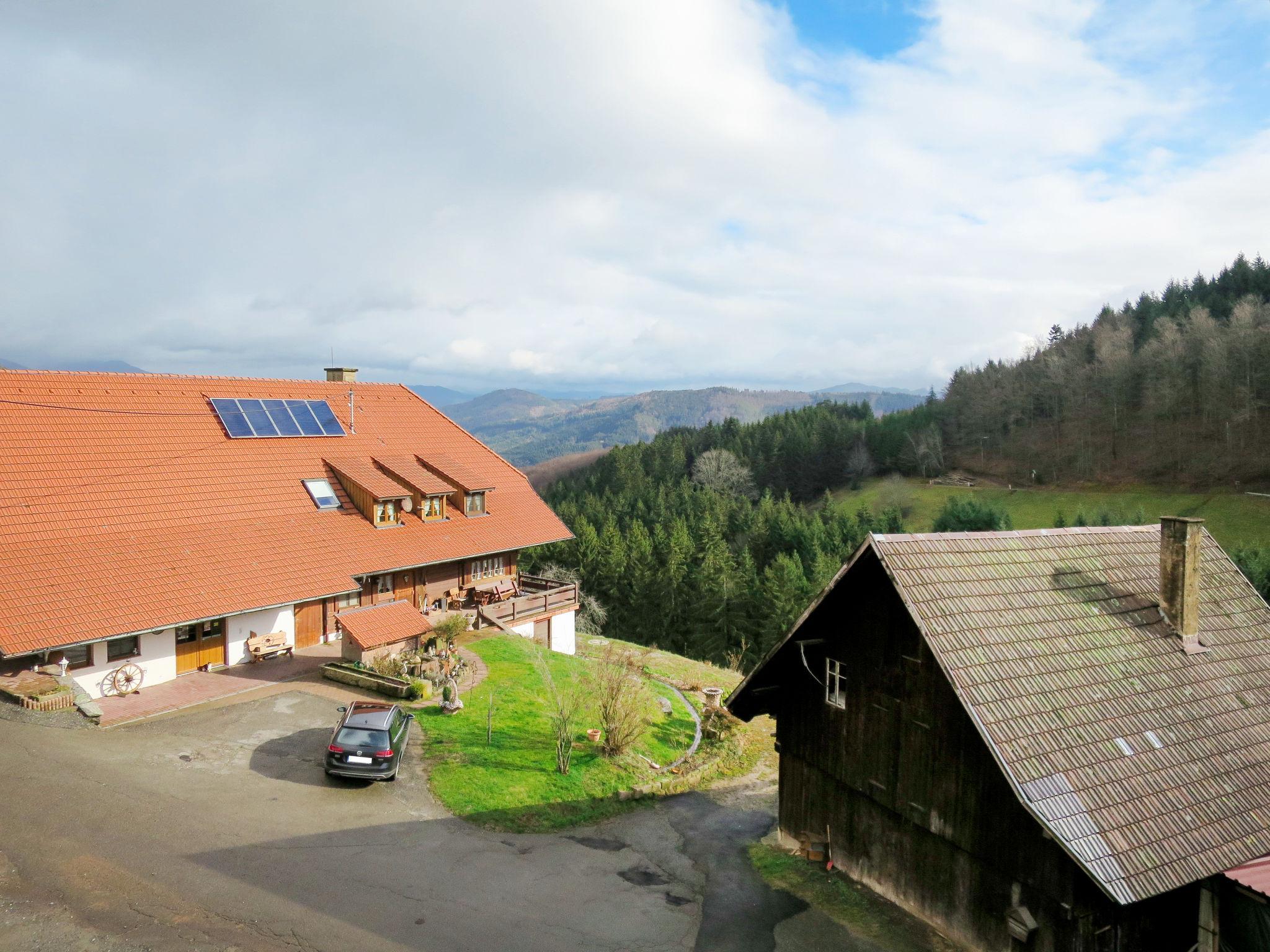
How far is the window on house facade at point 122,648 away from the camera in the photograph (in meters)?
20.8

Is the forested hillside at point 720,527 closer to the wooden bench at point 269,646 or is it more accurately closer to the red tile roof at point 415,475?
the red tile roof at point 415,475

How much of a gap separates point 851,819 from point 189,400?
26.5 meters

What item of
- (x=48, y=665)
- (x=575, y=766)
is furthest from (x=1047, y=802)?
(x=48, y=665)

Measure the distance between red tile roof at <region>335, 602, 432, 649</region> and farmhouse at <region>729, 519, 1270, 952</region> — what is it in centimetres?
1217

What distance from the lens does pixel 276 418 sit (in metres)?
30.5

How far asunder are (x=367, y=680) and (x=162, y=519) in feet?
27.3

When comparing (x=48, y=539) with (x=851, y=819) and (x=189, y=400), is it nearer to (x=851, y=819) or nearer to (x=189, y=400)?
(x=189, y=400)

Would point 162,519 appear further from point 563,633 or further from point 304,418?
point 563,633

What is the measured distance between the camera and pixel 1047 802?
416 inches

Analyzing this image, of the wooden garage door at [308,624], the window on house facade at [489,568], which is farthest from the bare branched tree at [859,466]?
the wooden garage door at [308,624]

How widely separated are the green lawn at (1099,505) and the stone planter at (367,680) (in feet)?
194

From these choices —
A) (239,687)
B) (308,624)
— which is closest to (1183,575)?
(239,687)

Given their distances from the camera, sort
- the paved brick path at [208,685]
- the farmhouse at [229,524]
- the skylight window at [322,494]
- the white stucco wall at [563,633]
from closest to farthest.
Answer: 1. the paved brick path at [208,685]
2. the farmhouse at [229,524]
3. the skylight window at [322,494]
4. the white stucco wall at [563,633]

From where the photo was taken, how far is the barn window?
48.2 ft
